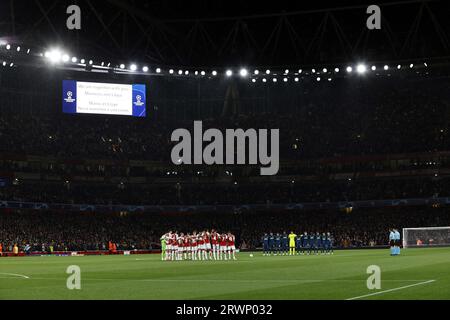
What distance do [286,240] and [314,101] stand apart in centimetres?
3464

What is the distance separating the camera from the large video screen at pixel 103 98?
56.1 meters

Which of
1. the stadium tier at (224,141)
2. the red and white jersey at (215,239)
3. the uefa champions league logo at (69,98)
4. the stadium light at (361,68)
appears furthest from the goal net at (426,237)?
the uefa champions league logo at (69,98)

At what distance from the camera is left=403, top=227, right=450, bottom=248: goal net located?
59688 mm

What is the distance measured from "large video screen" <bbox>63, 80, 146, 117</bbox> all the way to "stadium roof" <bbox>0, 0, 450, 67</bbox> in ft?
9.33

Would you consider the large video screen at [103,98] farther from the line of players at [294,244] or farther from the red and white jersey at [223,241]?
the red and white jersey at [223,241]

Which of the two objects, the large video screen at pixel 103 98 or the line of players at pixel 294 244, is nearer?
the line of players at pixel 294 244

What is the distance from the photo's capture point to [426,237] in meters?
60.8

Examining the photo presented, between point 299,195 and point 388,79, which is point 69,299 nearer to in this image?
point 299,195

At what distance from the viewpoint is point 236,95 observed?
80.6 m

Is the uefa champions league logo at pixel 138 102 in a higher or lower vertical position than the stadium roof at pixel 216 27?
lower

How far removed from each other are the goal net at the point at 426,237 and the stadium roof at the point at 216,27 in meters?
15.9

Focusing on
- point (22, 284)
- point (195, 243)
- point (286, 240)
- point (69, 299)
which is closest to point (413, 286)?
point (69, 299)

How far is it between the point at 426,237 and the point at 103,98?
31.4m

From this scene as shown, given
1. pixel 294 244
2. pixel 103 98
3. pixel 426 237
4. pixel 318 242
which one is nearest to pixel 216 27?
pixel 103 98
